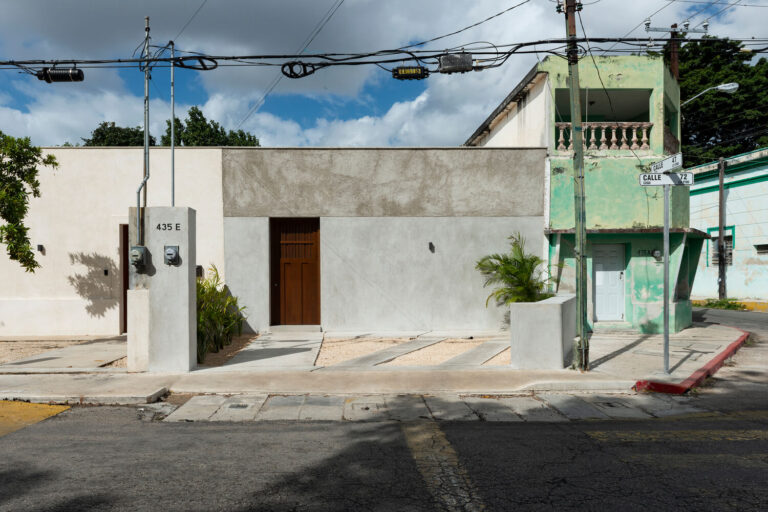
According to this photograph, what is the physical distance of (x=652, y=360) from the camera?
379 inches

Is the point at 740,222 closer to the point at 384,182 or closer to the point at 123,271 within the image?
the point at 384,182

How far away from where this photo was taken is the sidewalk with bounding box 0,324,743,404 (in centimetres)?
748

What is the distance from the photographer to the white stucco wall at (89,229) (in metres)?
13.2

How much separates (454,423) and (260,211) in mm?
8803

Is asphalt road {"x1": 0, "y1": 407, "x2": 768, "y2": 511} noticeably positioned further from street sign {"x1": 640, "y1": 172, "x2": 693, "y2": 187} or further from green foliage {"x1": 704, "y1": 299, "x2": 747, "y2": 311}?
green foliage {"x1": 704, "y1": 299, "x2": 747, "y2": 311}

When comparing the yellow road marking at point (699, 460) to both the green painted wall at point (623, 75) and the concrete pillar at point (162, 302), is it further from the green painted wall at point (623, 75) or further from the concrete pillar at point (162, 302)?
the green painted wall at point (623, 75)

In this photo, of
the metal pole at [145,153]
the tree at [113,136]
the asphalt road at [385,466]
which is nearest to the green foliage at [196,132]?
the tree at [113,136]

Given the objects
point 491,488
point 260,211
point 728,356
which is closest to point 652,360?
point 728,356

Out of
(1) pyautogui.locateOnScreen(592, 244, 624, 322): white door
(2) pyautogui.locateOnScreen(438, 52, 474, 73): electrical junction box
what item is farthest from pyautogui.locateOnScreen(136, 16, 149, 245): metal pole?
(1) pyautogui.locateOnScreen(592, 244, 624, 322): white door

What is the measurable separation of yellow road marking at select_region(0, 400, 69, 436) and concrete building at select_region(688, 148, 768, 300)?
26.0m

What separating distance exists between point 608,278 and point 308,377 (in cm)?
880

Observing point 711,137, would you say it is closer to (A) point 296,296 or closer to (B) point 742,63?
(B) point 742,63

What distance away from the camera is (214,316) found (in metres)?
10.6

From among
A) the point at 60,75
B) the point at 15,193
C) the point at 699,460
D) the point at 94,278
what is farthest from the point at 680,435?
the point at 94,278
